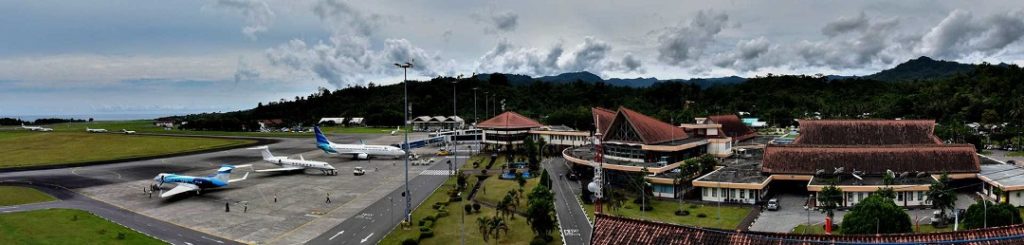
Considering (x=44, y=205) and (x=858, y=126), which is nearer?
(x=44, y=205)

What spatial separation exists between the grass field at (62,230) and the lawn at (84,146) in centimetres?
5016

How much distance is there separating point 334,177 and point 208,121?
127m

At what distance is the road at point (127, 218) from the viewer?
4938 centimetres

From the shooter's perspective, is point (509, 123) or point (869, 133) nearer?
point (869, 133)

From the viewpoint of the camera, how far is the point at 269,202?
215 feet

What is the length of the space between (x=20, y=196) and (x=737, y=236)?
7954cm

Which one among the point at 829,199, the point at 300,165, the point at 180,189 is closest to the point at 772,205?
the point at 829,199

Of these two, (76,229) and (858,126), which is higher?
(858,126)

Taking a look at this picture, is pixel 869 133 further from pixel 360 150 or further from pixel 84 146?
pixel 84 146

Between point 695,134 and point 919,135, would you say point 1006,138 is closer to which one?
point 919,135

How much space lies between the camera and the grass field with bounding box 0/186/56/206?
64688 millimetres

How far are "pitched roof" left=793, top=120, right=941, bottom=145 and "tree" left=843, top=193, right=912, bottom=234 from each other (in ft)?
117

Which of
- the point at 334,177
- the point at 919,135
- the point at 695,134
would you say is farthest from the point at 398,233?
the point at 919,135

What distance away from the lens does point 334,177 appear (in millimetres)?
86750
